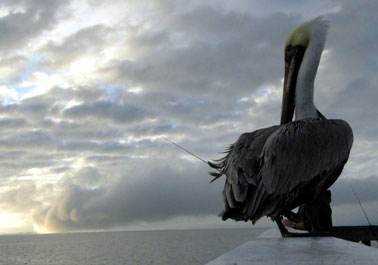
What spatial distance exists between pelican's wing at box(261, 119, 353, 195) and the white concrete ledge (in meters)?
0.69

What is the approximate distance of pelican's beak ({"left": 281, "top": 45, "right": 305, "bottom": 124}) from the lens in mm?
7566

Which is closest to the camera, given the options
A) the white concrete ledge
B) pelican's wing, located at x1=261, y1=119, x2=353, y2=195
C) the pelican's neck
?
the white concrete ledge

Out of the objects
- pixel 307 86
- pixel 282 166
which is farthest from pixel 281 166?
pixel 307 86

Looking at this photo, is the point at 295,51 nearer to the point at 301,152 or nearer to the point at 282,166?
Result: the point at 301,152

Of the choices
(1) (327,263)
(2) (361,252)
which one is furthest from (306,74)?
(1) (327,263)

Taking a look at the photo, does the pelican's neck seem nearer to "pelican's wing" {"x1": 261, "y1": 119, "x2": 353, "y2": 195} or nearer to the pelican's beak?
→ the pelican's beak

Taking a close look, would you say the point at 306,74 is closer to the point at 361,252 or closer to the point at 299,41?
the point at 299,41

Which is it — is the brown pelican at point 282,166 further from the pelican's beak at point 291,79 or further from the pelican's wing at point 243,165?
the pelican's beak at point 291,79

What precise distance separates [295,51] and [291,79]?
478 mm

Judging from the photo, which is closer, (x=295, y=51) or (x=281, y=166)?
(x=281, y=166)

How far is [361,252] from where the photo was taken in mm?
4129

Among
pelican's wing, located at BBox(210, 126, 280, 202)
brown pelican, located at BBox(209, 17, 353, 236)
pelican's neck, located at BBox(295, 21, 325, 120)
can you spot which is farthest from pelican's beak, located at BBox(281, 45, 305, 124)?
pelican's wing, located at BBox(210, 126, 280, 202)

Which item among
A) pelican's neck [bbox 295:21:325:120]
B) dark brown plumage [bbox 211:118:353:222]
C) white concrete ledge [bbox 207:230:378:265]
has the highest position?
pelican's neck [bbox 295:21:325:120]

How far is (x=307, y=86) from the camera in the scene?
6746 millimetres
